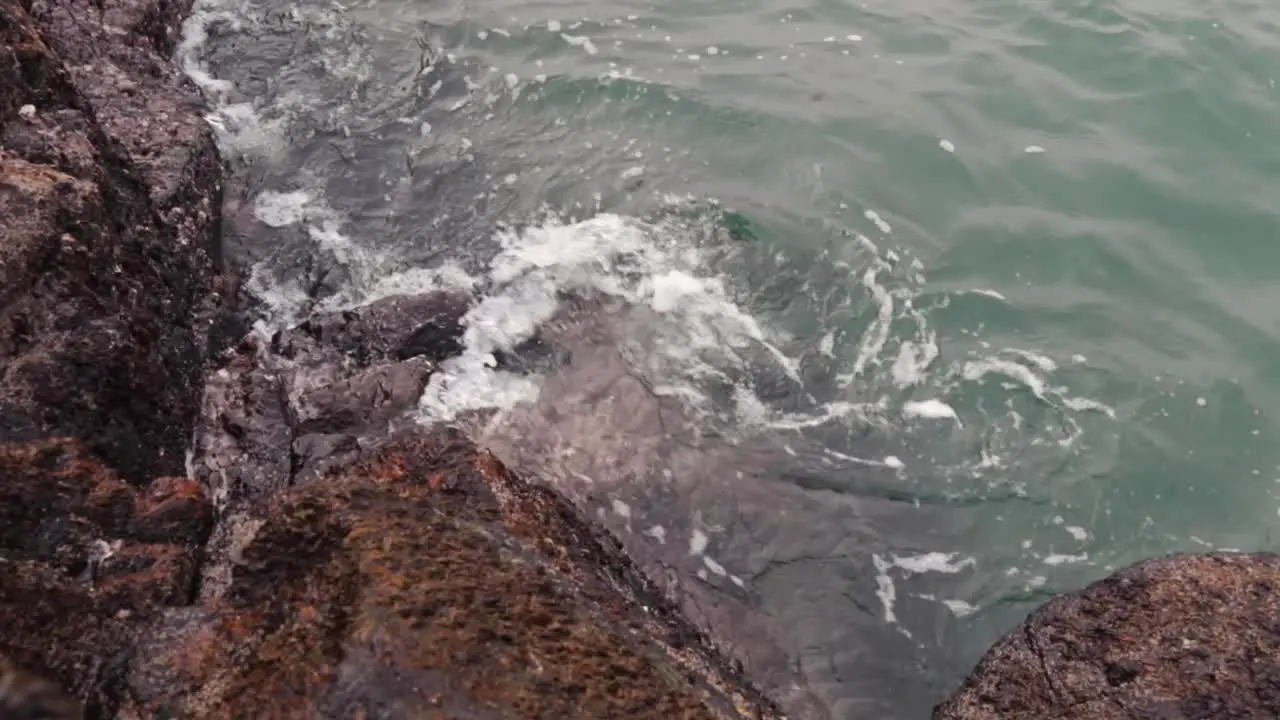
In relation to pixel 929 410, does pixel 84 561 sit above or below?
above

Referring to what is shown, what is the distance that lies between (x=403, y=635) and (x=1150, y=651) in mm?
3847

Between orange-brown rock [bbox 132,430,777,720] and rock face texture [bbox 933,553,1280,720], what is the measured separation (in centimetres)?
184

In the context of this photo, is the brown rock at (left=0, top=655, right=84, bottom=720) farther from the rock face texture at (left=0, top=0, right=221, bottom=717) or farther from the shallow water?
the shallow water

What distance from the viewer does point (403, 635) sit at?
113 inches

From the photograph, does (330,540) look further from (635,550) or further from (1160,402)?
(1160,402)

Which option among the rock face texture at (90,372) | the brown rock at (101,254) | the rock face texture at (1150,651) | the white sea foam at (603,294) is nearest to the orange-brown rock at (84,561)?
the rock face texture at (90,372)

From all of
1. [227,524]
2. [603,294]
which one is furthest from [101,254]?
[603,294]

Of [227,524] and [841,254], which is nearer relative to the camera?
[227,524]

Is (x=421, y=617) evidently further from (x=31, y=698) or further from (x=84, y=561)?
(x=84, y=561)

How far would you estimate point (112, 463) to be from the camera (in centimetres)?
426

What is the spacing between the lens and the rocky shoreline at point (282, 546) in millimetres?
2953

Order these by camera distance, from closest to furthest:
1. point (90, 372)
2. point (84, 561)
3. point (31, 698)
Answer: point (31, 698) < point (84, 561) < point (90, 372)

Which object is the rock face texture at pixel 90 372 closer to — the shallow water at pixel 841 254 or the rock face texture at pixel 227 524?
the rock face texture at pixel 227 524

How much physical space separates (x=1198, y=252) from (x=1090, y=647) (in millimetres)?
5724
